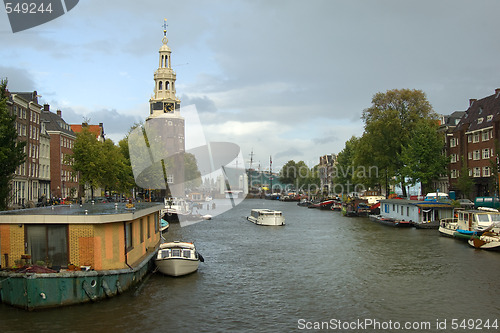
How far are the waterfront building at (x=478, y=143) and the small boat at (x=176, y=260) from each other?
178ft

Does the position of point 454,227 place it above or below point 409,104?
below

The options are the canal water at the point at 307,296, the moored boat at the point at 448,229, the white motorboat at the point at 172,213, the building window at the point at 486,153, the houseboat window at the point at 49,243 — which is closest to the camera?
the canal water at the point at 307,296

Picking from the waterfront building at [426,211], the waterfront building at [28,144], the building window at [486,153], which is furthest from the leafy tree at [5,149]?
the building window at [486,153]

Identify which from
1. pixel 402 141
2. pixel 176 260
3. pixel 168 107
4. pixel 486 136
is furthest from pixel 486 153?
pixel 168 107

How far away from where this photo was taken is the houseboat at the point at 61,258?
835 inches

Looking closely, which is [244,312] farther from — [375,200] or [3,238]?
[375,200]

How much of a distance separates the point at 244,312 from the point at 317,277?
9120 mm

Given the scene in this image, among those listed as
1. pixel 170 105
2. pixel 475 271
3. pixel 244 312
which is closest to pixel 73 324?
pixel 244 312

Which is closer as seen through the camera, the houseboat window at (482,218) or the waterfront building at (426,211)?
the houseboat window at (482,218)

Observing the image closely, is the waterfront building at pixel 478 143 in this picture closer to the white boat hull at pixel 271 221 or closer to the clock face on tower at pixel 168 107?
the white boat hull at pixel 271 221

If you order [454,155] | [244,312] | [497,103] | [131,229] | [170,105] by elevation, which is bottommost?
[244,312]

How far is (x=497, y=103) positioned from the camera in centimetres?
7888

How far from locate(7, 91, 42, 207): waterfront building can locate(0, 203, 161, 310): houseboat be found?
164 feet

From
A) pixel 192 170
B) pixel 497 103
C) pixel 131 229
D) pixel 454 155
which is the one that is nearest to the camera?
pixel 131 229
